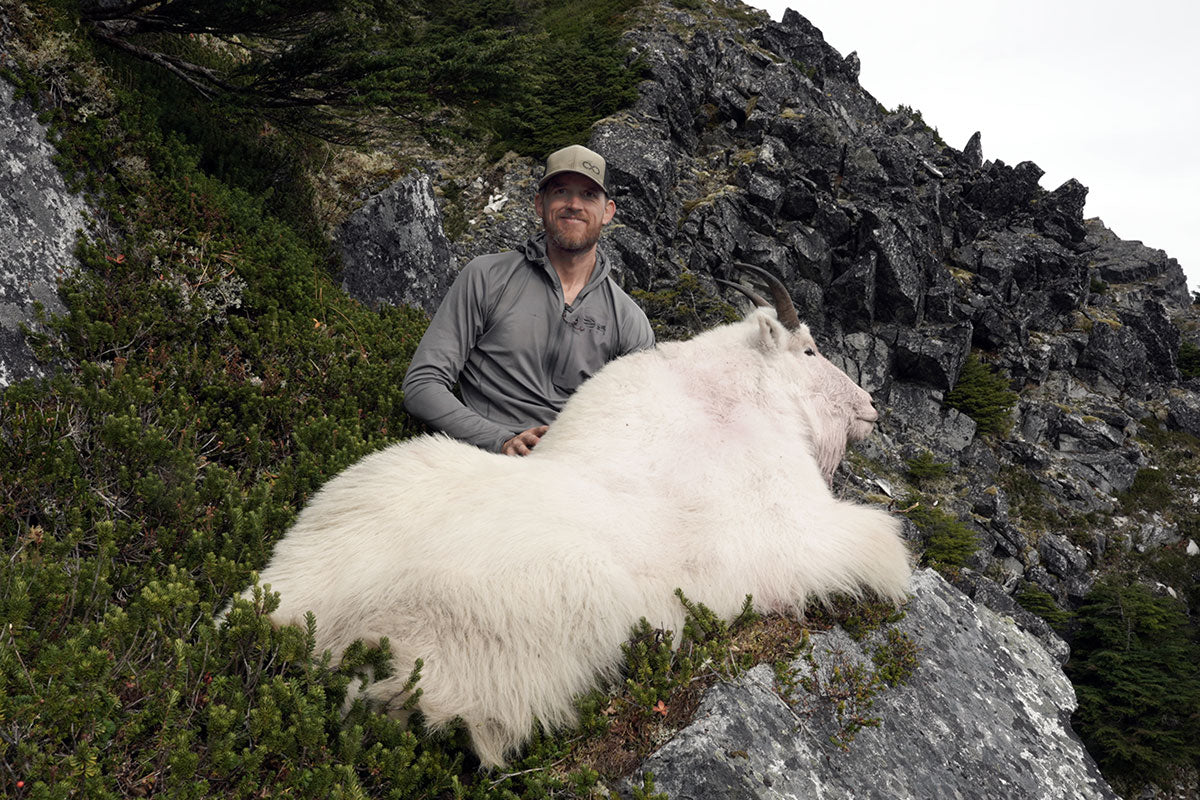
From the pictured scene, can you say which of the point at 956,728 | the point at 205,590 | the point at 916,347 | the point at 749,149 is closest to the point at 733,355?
the point at 956,728

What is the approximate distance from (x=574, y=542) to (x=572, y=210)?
9.92 feet

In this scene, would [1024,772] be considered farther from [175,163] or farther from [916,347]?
[916,347]

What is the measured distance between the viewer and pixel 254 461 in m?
4.55

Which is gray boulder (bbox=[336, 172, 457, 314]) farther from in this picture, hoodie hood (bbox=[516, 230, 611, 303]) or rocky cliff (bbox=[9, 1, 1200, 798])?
hoodie hood (bbox=[516, 230, 611, 303])

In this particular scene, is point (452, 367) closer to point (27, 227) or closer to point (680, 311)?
point (27, 227)

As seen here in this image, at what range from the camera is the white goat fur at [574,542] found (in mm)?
2600

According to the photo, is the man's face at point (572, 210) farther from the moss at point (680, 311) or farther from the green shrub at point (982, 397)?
the green shrub at point (982, 397)

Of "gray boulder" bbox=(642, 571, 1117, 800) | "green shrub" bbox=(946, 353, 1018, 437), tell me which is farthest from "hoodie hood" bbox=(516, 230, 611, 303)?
"green shrub" bbox=(946, 353, 1018, 437)

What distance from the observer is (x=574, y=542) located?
280 cm

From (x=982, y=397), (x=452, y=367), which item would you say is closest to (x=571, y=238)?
(x=452, y=367)

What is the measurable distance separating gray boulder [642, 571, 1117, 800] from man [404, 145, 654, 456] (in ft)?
8.52

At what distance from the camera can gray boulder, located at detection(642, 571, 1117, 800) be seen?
2574 millimetres

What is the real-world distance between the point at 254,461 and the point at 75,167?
3020 mm

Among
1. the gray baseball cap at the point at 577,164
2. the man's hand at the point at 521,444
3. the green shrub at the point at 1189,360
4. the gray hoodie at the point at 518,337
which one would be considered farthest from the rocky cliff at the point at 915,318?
the gray baseball cap at the point at 577,164
